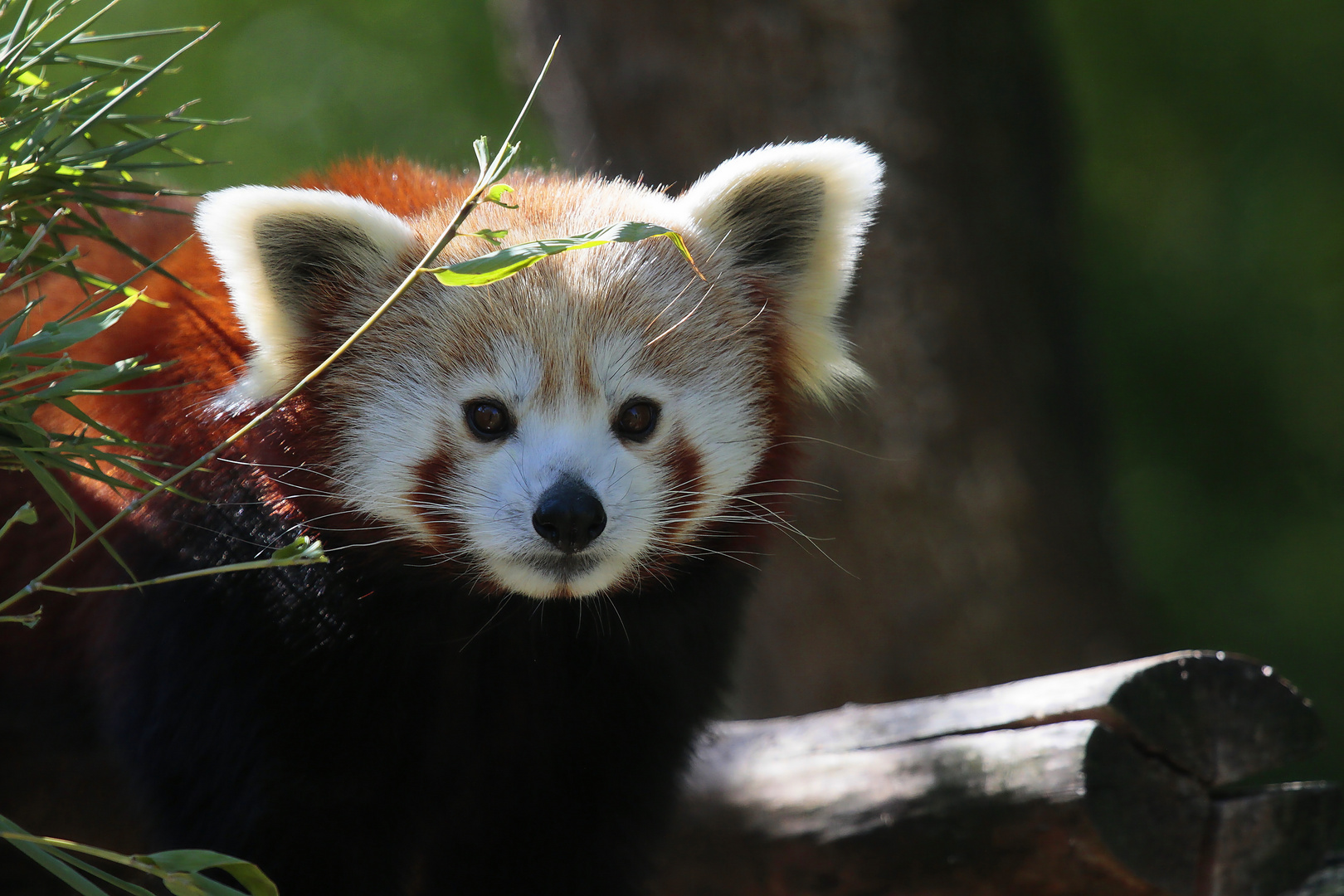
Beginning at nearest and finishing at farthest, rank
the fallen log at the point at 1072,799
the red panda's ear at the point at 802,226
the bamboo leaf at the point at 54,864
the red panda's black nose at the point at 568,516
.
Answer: the bamboo leaf at the point at 54,864
the red panda's black nose at the point at 568,516
the red panda's ear at the point at 802,226
the fallen log at the point at 1072,799

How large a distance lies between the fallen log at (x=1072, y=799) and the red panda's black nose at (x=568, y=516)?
37.1 inches

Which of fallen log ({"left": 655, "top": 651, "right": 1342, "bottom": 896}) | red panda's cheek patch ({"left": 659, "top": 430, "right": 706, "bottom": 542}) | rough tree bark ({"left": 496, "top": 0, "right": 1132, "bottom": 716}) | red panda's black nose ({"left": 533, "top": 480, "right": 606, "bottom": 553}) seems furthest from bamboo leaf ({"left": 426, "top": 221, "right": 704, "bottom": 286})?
rough tree bark ({"left": 496, "top": 0, "right": 1132, "bottom": 716})

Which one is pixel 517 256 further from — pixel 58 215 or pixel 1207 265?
pixel 1207 265

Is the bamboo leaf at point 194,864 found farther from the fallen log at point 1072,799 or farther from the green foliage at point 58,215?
the fallen log at point 1072,799

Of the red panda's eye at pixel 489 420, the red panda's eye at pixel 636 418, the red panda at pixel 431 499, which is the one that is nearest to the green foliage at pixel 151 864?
the red panda at pixel 431 499

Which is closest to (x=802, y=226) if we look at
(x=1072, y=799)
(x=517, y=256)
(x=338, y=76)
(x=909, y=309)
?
(x=517, y=256)

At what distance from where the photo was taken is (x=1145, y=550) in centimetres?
646

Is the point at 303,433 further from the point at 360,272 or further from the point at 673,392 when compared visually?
the point at 673,392

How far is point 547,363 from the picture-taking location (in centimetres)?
172

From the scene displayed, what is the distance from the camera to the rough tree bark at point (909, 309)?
12.9 ft

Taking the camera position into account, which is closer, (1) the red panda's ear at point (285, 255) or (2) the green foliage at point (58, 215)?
(2) the green foliage at point (58, 215)

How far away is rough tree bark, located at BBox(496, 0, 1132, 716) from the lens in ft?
12.9

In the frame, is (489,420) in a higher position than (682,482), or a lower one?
higher

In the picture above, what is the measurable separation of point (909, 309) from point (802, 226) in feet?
6.86
